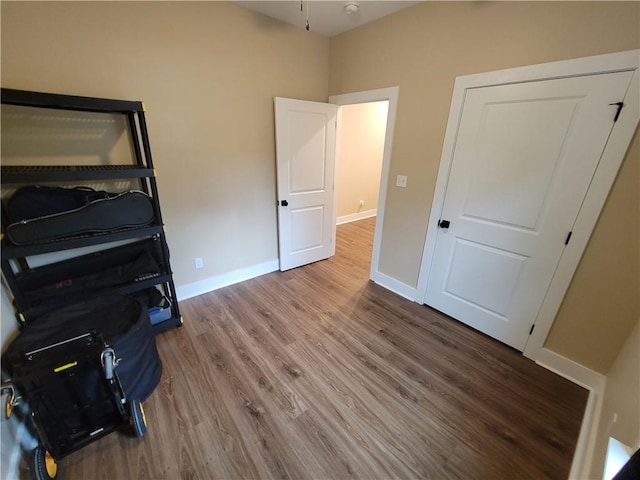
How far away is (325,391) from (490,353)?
1.33 meters

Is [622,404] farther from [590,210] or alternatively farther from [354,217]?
[354,217]

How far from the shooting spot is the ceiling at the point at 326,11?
2080 millimetres

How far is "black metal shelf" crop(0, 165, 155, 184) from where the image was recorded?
134 cm

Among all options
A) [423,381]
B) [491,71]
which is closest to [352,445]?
[423,381]

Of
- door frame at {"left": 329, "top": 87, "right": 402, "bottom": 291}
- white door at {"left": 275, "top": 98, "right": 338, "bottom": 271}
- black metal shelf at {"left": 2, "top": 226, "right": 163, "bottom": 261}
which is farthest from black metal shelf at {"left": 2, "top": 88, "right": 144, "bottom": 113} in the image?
door frame at {"left": 329, "top": 87, "right": 402, "bottom": 291}

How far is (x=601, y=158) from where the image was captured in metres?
1.47

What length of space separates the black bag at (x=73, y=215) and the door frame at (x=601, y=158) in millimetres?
2283

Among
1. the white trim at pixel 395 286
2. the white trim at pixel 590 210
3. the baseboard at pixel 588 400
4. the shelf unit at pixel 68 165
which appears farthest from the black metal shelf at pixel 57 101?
the baseboard at pixel 588 400

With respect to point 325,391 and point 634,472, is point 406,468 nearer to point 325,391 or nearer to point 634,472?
point 325,391

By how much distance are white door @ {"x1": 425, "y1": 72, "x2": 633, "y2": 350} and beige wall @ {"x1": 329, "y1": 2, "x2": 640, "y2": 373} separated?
0.53 ft

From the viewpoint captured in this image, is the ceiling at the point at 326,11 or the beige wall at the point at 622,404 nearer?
the beige wall at the point at 622,404

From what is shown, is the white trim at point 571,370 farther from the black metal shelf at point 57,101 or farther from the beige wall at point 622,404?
the black metal shelf at point 57,101

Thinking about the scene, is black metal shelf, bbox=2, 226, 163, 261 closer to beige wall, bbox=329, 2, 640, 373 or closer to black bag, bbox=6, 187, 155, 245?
black bag, bbox=6, 187, 155, 245

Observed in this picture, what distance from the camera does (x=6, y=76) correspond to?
152cm
